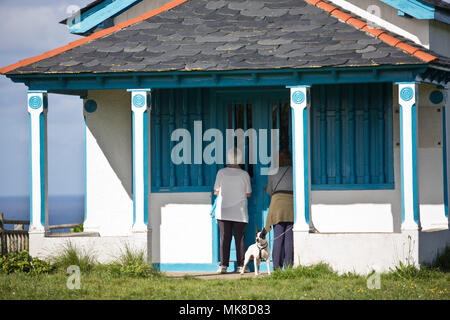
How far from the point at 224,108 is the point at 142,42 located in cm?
169

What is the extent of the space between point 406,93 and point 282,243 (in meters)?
2.86

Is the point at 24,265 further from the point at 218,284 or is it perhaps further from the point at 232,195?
the point at 232,195

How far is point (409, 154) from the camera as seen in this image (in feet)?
42.6

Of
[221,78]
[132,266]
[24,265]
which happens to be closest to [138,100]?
[221,78]

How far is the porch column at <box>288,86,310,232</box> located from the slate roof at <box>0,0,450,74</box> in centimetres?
54

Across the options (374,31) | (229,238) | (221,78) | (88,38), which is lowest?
(229,238)

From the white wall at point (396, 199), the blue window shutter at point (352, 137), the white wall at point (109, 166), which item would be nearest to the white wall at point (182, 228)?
the white wall at point (109, 166)

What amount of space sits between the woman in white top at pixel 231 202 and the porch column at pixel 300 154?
1097 millimetres

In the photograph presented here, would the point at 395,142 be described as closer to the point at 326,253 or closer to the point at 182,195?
the point at 326,253

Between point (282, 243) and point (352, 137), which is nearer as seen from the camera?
point (282, 243)

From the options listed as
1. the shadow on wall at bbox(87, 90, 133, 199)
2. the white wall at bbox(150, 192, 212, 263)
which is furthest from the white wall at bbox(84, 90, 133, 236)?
the white wall at bbox(150, 192, 212, 263)

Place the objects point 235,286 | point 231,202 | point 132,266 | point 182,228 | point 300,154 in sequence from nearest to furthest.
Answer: point 235,286 → point 132,266 → point 300,154 → point 231,202 → point 182,228

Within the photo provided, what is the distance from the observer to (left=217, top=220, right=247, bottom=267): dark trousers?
1411cm

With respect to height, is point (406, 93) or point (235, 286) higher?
point (406, 93)
